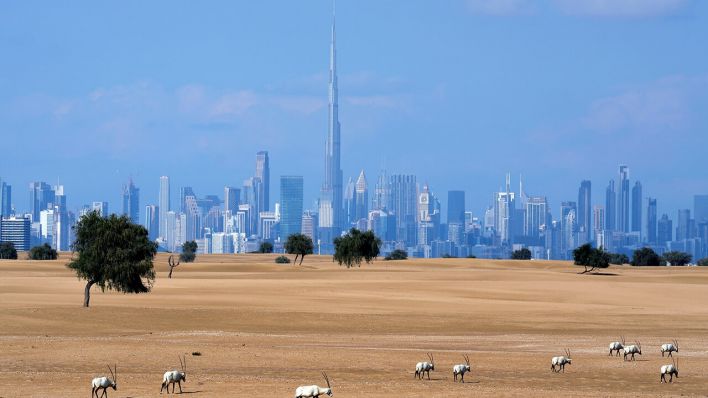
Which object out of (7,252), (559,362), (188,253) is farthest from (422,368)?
(7,252)

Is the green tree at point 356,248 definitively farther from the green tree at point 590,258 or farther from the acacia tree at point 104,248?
the acacia tree at point 104,248

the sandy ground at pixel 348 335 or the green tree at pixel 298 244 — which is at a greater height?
the green tree at pixel 298 244

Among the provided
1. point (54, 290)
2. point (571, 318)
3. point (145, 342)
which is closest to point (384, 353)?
point (145, 342)

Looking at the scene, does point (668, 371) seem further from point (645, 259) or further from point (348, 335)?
point (645, 259)

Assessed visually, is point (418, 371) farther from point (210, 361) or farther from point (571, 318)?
point (571, 318)

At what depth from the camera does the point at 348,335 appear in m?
49.0

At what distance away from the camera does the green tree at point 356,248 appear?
13000 cm

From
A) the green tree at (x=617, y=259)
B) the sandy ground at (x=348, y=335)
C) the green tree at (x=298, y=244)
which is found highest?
the green tree at (x=298, y=244)

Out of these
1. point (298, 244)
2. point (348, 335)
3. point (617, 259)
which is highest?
point (298, 244)

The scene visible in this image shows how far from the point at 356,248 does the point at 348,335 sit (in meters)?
80.9

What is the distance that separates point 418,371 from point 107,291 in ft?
139

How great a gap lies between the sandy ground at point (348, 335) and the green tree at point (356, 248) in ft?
125

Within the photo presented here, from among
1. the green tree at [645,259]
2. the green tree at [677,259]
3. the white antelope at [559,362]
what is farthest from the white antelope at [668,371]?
the green tree at [677,259]

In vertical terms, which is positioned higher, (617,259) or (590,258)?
(590,258)
